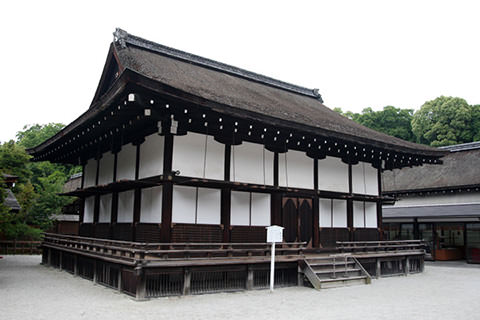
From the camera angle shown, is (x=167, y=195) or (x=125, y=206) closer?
(x=167, y=195)

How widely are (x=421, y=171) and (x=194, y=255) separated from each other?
70.5 feet

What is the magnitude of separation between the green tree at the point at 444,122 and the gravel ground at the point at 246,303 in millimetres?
34298

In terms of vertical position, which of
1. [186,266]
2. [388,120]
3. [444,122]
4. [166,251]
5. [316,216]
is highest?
[388,120]

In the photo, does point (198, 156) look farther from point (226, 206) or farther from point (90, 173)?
point (90, 173)

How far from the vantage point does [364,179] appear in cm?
1648

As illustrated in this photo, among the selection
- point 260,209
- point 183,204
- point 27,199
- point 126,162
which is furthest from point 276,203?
point 27,199

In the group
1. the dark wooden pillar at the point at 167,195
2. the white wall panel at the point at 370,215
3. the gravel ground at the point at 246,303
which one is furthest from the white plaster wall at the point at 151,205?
the white wall panel at the point at 370,215

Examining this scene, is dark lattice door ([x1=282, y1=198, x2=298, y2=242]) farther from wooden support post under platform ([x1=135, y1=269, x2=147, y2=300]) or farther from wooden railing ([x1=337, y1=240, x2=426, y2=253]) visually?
wooden support post under platform ([x1=135, y1=269, x2=147, y2=300])

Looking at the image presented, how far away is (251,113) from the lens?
11.1m

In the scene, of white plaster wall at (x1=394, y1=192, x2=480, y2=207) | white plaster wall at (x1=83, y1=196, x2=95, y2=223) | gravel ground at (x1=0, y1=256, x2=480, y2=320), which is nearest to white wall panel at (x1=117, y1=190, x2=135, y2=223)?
gravel ground at (x1=0, y1=256, x2=480, y2=320)

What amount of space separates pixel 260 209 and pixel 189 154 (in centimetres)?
315

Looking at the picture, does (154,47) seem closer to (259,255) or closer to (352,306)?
(259,255)

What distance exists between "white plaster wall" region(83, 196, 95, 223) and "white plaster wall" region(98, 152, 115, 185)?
132 cm

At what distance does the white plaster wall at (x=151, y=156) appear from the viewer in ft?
37.1
